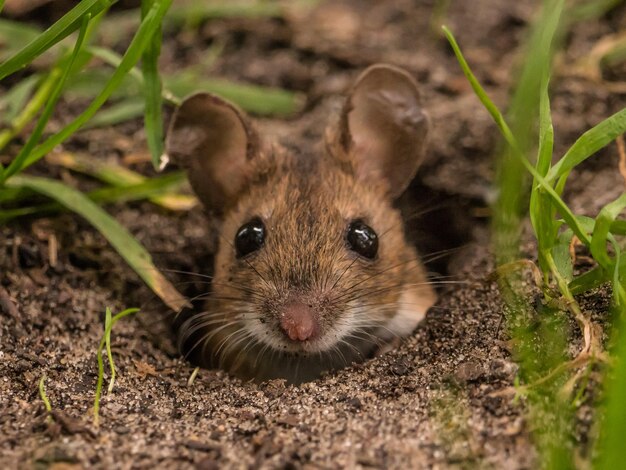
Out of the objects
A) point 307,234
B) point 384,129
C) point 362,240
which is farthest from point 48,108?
point 384,129

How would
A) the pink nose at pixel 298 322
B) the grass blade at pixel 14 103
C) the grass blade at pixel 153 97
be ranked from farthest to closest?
1. the grass blade at pixel 14 103
2. the grass blade at pixel 153 97
3. the pink nose at pixel 298 322

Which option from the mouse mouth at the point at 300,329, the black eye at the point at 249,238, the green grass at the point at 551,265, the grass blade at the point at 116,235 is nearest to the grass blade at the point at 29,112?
the grass blade at the point at 116,235

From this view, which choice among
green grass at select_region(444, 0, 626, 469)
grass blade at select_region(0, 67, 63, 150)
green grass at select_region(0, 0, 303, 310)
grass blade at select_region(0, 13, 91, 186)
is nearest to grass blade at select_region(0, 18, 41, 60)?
green grass at select_region(0, 0, 303, 310)

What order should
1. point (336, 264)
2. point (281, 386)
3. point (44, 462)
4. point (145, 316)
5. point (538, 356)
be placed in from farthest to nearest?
1. point (145, 316)
2. point (336, 264)
3. point (281, 386)
4. point (538, 356)
5. point (44, 462)

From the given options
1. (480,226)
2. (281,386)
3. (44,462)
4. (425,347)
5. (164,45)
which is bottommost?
(44,462)

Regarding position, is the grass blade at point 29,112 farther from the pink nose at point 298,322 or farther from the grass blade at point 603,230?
the grass blade at point 603,230

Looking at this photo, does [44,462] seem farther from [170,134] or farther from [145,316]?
[170,134]

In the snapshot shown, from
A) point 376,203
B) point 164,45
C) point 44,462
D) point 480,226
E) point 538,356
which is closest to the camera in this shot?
point 44,462

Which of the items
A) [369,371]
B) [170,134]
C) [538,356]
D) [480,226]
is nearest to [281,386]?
[369,371]
